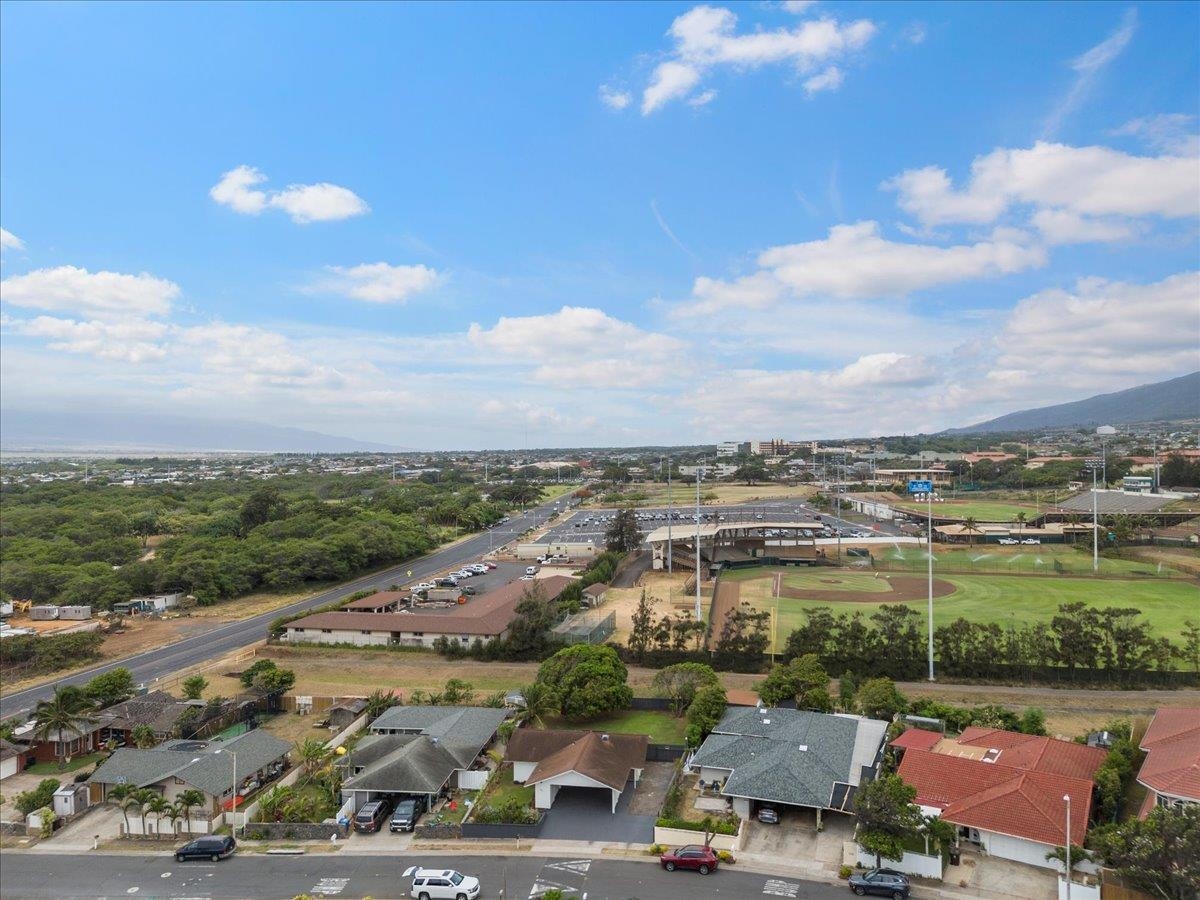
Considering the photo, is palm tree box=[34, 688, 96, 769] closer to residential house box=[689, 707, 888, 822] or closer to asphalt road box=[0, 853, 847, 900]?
asphalt road box=[0, 853, 847, 900]

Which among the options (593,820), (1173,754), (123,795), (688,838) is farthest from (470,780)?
(1173,754)

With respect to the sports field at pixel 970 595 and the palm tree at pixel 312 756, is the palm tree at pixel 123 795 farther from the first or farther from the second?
the sports field at pixel 970 595

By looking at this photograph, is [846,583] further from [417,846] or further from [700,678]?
[417,846]

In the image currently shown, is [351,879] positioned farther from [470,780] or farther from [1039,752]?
[1039,752]

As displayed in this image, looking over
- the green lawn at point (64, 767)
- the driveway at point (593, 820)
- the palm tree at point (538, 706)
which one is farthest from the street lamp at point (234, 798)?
the palm tree at point (538, 706)

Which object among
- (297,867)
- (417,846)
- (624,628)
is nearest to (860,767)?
(417,846)
